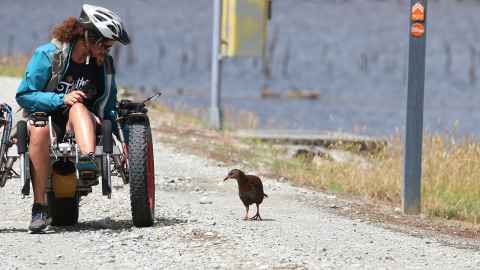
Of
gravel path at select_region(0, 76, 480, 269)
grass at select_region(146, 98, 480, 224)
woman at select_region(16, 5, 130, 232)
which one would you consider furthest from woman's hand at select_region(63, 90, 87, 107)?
grass at select_region(146, 98, 480, 224)

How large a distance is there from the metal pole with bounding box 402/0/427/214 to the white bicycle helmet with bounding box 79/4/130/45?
4.08m

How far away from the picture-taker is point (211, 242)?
33.8ft

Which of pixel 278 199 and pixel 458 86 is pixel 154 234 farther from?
pixel 458 86

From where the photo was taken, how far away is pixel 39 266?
944 centimetres

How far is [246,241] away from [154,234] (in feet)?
2.58

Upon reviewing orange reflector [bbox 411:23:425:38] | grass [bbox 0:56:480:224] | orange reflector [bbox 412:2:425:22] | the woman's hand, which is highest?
orange reflector [bbox 412:2:425:22]

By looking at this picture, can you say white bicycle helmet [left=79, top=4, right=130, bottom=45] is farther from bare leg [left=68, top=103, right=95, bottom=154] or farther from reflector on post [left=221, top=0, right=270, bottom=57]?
reflector on post [left=221, top=0, right=270, bottom=57]

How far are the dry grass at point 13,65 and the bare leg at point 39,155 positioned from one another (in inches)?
812

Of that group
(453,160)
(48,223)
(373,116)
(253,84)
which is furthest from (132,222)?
Result: (253,84)

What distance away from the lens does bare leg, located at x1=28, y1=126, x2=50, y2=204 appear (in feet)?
34.7

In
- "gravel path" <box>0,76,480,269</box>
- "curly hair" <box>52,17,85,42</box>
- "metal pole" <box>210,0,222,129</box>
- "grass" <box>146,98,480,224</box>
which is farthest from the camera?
"metal pole" <box>210,0,222,129</box>

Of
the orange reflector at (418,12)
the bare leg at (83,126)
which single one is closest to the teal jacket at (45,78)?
the bare leg at (83,126)

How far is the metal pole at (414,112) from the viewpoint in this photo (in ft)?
46.1

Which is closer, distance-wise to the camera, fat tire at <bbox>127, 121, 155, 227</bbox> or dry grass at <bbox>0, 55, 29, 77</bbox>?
fat tire at <bbox>127, 121, 155, 227</bbox>
